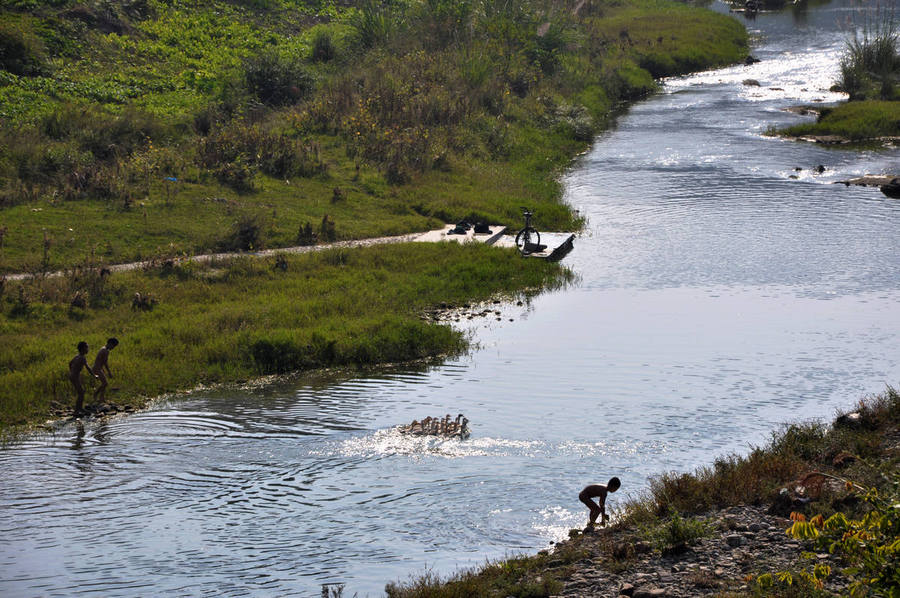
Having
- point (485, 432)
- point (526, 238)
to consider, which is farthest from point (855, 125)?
point (485, 432)

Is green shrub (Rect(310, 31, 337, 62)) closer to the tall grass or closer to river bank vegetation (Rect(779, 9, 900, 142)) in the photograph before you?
river bank vegetation (Rect(779, 9, 900, 142))

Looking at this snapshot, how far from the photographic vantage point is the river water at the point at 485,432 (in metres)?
12.2

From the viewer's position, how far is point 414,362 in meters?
20.6

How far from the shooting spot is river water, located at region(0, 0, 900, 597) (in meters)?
12.2

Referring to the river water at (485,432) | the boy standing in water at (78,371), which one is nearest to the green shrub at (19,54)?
the river water at (485,432)

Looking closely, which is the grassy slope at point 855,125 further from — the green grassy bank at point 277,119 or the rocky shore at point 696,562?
the rocky shore at point 696,562

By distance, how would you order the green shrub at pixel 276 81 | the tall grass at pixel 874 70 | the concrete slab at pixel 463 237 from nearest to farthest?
the concrete slab at pixel 463 237, the green shrub at pixel 276 81, the tall grass at pixel 874 70

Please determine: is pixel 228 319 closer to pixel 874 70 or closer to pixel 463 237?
pixel 463 237

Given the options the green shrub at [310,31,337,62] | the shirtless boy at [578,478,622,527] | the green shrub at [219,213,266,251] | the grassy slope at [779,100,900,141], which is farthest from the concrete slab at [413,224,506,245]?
the grassy slope at [779,100,900,141]

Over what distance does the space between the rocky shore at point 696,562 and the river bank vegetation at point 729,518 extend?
2cm

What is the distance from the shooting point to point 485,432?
15.9 m

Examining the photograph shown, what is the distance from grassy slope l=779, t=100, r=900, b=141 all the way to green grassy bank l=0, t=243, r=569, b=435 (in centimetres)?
2607

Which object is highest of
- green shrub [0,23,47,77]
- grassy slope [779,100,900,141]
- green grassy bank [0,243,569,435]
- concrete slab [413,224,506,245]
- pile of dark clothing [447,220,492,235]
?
green shrub [0,23,47,77]

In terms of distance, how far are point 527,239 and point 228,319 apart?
10134 millimetres
